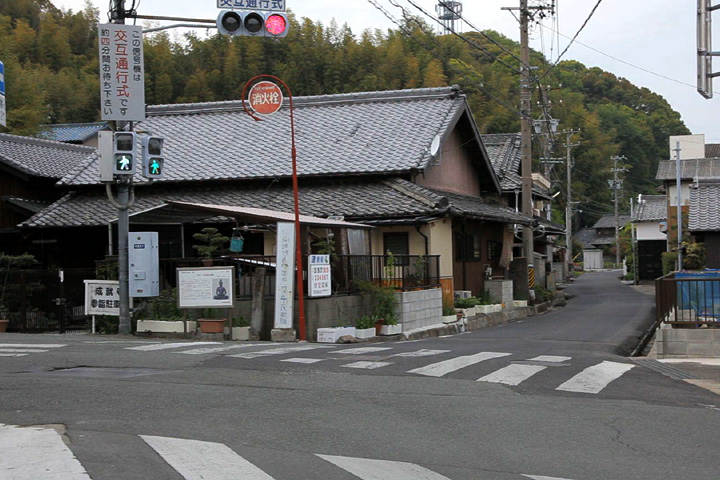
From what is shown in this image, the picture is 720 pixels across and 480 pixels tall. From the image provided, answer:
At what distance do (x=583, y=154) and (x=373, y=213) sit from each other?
201ft

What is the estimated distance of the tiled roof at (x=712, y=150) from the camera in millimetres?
56375

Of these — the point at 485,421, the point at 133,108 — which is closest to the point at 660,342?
the point at 485,421

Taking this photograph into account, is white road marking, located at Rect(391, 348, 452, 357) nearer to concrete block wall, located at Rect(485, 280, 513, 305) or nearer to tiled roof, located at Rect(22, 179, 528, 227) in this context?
tiled roof, located at Rect(22, 179, 528, 227)

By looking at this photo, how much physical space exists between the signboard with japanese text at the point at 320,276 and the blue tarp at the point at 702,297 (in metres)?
7.20

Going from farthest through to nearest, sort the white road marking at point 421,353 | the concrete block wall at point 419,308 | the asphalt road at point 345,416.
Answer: the concrete block wall at point 419,308 < the white road marking at point 421,353 < the asphalt road at point 345,416

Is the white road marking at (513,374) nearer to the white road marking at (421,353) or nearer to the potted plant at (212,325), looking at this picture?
the white road marking at (421,353)

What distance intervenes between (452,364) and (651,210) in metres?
51.9

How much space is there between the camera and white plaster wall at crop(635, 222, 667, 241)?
192 feet

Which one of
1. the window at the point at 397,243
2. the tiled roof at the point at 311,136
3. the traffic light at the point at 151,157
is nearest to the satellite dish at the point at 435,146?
the tiled roof at the point at 311,136

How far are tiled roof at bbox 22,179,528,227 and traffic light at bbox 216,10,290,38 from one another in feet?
30.7

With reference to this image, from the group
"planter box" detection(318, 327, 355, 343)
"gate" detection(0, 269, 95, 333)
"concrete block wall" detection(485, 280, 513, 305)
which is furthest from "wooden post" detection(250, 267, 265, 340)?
"concrete block wall" detection(485, 280, 513, 305)

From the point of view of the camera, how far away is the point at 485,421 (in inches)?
313

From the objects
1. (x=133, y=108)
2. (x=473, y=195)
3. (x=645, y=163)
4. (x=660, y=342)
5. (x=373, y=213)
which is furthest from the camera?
(x=645, y=163)

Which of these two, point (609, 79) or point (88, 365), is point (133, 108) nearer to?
point (88, 365)
